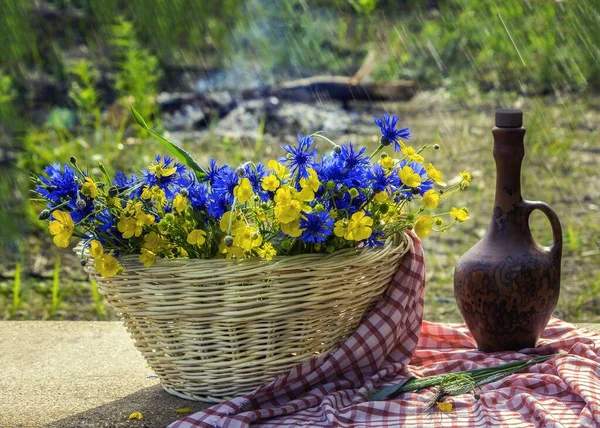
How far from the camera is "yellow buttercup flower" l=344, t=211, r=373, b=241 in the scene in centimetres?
189

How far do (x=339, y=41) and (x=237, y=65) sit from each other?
75 cm

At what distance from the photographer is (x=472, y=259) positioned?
85.7 inches

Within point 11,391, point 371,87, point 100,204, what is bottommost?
point 11,391

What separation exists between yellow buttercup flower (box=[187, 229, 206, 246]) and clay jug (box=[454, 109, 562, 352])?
680 millimetres

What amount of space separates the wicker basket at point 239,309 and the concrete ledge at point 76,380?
0.13 m

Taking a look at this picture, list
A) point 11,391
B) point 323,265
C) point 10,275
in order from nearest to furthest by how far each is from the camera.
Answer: point 323,265 < point 11,391 < point 10,275

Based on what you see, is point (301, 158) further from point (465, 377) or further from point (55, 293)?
point (55, 293)

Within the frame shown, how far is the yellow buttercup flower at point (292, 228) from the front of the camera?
6.08 ft

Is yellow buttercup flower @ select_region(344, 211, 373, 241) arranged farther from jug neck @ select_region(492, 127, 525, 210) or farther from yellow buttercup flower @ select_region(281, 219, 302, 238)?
jug neck @ select_region(492, 127, 525, 210)

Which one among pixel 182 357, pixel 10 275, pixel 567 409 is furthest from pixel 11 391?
pixel 10 275

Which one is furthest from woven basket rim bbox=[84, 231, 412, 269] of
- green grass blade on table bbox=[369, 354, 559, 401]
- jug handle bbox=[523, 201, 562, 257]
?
jug handle bbox=[523, 201, 562, 257]

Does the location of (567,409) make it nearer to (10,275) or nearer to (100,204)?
(100,204)

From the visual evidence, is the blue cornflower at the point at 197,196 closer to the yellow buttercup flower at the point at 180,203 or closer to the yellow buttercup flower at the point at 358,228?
the yellow buttercup flower at the point at 180,203

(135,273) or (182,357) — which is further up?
(135,273)
